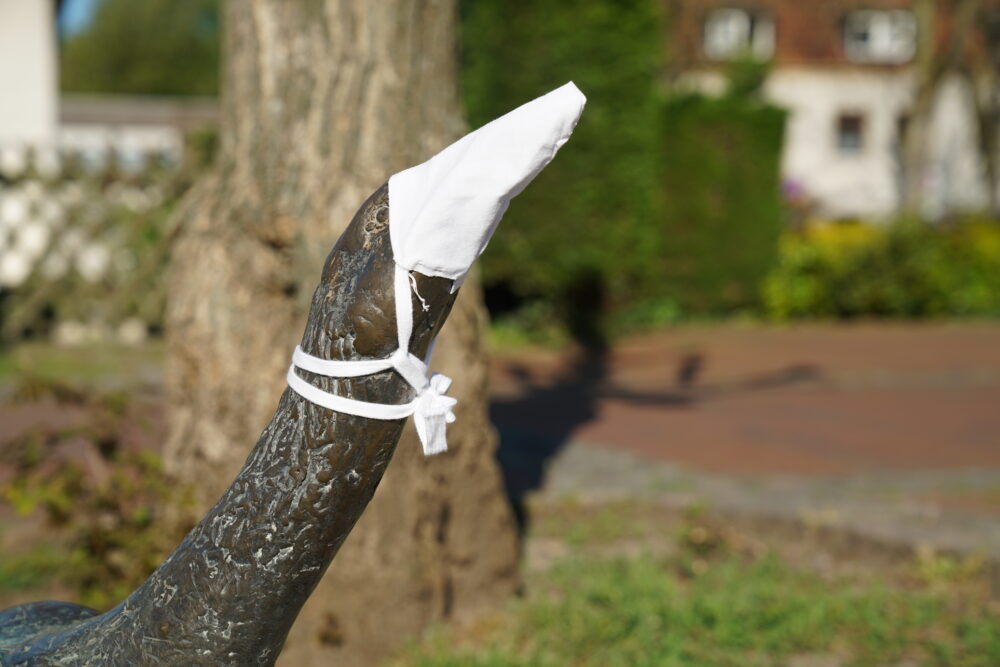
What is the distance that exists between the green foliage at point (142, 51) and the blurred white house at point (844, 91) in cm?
2174

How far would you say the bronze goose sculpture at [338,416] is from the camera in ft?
4.23

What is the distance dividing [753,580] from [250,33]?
8.22ft

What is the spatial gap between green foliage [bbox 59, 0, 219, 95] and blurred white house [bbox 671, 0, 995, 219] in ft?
71.3

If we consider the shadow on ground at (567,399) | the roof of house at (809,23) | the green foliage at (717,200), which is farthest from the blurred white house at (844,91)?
the shadow on ground at (567,399)

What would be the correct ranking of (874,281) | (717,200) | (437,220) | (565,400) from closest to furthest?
(437,220), (565,400), (717,200), (874,281)

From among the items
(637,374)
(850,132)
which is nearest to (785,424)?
(637,374)

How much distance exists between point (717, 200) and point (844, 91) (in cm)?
2217

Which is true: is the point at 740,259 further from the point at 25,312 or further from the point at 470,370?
the point at 470,370

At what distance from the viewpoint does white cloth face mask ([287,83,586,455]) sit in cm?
127

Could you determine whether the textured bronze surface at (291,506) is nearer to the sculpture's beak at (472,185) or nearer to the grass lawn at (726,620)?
the sculpture's beak at (472,185)

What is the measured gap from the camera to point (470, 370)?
3.54 metres

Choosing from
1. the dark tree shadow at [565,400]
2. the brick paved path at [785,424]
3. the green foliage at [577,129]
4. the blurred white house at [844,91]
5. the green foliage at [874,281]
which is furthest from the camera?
the blurred white house at [844,91]

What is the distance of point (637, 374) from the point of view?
985cm

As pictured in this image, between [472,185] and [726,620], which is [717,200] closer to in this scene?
[726,620]
